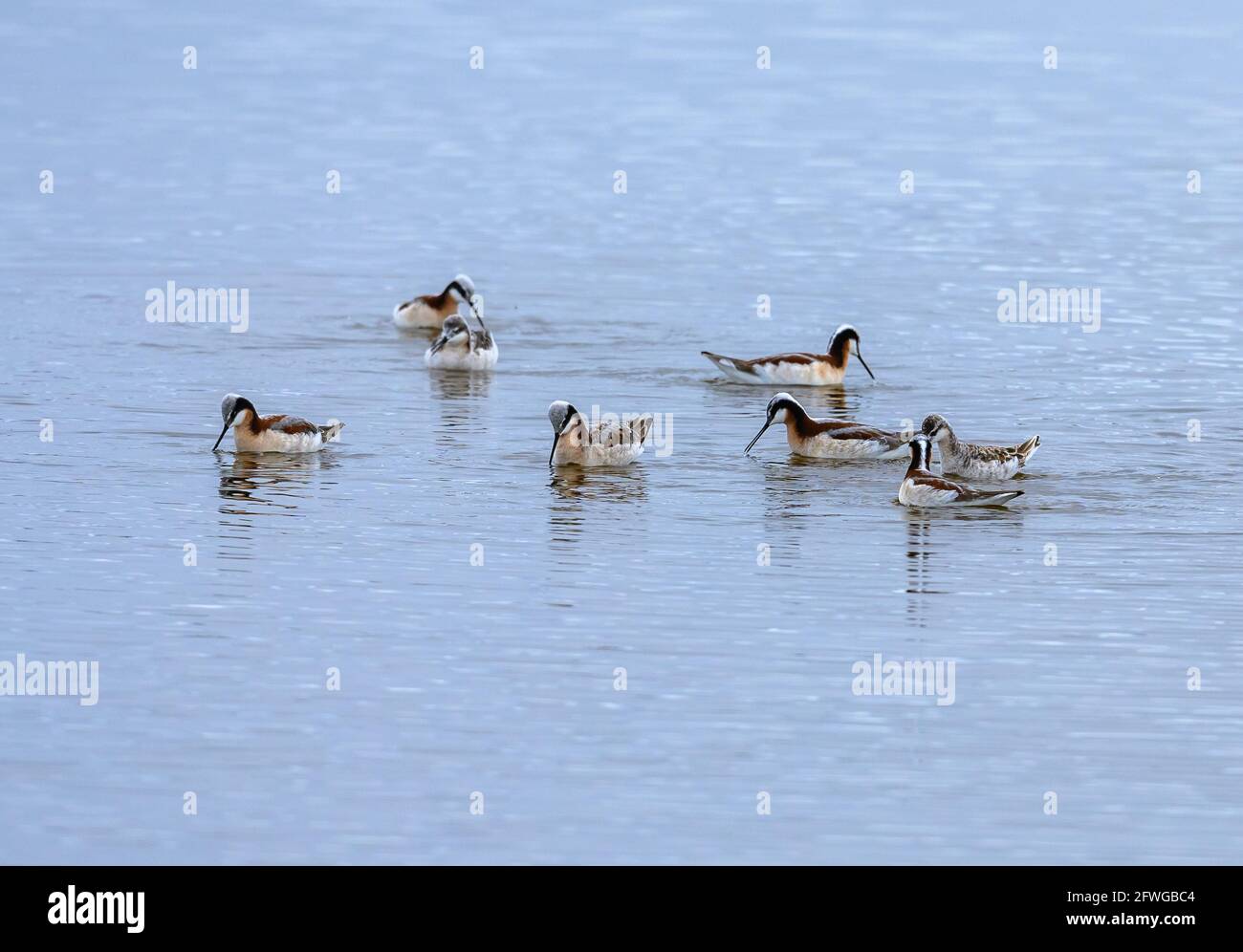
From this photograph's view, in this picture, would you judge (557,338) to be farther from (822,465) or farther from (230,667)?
(230,667)

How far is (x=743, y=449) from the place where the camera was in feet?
80.8

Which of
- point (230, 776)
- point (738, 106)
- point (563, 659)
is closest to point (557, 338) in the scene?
point (563, 659)

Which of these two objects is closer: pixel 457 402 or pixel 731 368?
pixel 457 402

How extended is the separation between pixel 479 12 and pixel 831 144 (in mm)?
24093

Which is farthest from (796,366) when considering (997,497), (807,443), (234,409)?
(234,409)

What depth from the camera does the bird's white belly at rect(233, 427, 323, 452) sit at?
2353 centimetres

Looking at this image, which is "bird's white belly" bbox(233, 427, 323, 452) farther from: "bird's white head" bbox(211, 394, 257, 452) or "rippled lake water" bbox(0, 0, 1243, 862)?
"rippled lake water" bbox(0, 0, 1243, 862)

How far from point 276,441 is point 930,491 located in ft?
22.3

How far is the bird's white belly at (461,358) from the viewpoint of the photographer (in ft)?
95.1

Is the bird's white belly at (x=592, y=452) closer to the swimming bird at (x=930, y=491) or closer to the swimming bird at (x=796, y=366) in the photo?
the swimming bird at (x=930, y=491)

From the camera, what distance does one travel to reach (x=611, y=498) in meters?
22.2

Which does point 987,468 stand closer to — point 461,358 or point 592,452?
point 592,452

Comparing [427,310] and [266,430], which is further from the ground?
[427,310]

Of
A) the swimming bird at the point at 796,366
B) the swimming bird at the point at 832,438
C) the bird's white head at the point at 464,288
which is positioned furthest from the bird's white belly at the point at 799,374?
the bird's white head at the point at 464,288
